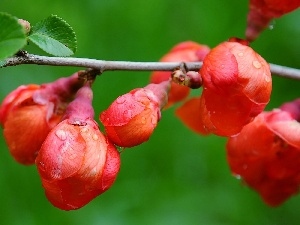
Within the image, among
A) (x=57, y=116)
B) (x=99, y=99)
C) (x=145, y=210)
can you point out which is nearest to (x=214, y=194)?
(x=145, y=210)

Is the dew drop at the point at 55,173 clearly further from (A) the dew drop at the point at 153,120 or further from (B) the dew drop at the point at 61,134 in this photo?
(A) the dew drop at the point at 153,120

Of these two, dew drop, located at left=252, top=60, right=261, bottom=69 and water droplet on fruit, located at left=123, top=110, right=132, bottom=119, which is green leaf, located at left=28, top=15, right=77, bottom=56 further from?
dew drop, located at left=252, top=60, right=261, bottom=69

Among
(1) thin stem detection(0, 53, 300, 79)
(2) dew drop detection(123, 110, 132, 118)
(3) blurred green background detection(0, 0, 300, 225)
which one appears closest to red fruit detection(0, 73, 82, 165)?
(1) thin stem detection(0, 53, 300, 79)

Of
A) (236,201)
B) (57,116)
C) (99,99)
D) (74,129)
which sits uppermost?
(74,129)

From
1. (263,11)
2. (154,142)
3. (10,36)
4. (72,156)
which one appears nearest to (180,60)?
(263,11)

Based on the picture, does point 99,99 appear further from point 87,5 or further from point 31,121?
point 31,121

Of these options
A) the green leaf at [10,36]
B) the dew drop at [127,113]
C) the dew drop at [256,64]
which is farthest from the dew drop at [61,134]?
the dew drop at [256,64]
